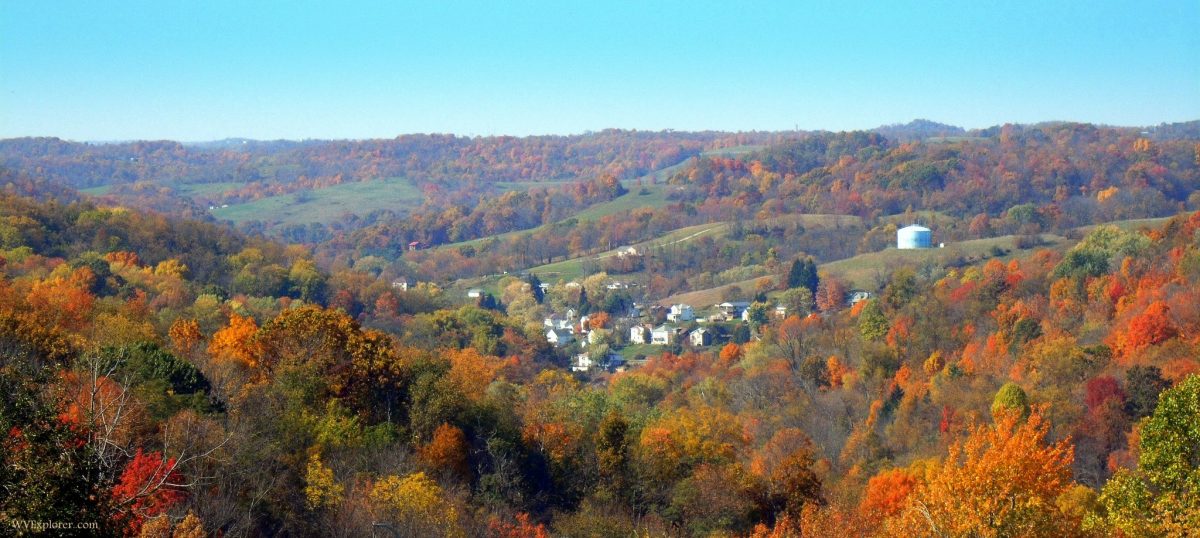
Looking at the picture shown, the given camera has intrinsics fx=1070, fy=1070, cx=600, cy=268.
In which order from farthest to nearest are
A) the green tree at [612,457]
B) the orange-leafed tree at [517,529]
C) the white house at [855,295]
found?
the white house at [855,295] → the green tree at [612,457] → the orange-leafed tree at [517,529]

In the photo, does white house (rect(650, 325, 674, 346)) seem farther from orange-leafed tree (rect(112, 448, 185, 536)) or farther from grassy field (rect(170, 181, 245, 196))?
grassy field (rect(170, 181, 245, 196))

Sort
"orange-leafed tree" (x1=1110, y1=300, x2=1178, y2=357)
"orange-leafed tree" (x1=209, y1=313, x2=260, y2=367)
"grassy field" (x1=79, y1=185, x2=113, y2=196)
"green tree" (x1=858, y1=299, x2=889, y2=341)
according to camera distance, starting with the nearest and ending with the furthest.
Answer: "orange-leafed tree" (x1=209, y1=313, x2=260, y2=367) → "orange-leafed tree" (x1=1110, y1=300, x2=1178, y2=357) → "green tree" (x1=858, y1=299, x2=889, y2=341) → "grassy field" (x1=79, y1=185, x2=113, y2=196)

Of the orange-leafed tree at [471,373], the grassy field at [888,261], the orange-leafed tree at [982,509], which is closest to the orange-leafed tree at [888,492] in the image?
the orange-leafed tree at [982,509]

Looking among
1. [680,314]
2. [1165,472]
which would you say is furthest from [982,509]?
[680,314]

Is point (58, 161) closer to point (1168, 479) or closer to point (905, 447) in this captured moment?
point (905, 447)

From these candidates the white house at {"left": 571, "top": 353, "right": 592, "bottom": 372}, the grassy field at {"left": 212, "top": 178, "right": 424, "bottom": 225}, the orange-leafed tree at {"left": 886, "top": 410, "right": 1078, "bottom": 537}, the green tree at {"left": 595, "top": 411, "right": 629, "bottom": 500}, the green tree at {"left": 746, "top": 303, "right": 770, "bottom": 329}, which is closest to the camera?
the orange-leafed tree at {"left": 886, "top": 410, "right": 1078, "bottom": 537}

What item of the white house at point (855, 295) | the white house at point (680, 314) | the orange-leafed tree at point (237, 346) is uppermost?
the orange-leafed tree at point (237, 346)

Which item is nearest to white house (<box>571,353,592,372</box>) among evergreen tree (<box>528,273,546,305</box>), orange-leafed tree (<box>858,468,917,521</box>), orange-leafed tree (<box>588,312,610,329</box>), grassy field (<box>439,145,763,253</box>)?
orange-leafed tree (<box>588,312,610,329</box>)

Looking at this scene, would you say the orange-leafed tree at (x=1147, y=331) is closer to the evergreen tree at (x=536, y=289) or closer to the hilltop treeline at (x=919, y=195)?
the evergreen tree at (x=536, y=289)
